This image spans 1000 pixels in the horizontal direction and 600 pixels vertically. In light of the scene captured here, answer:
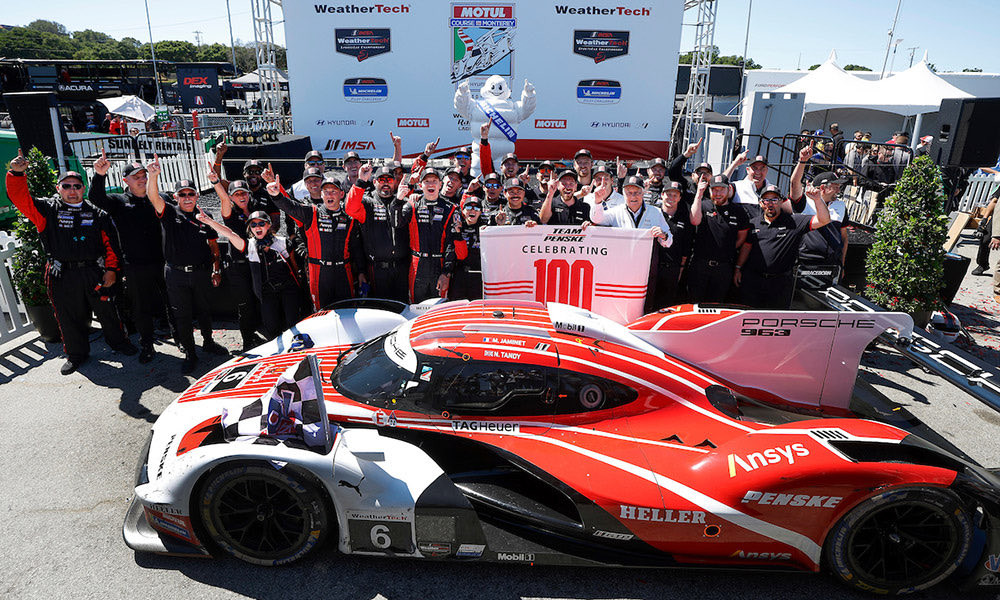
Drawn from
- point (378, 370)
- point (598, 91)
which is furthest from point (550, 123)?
point (378, 370)

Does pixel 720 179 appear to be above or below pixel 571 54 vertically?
below

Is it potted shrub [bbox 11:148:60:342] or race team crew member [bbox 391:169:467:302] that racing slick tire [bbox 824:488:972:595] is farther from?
potted shrub [bbox 11:148:60:342]

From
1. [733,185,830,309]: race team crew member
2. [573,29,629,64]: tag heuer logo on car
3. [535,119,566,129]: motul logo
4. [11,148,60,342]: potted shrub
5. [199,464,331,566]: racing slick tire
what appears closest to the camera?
[199,464,331,566]: racing slick tire

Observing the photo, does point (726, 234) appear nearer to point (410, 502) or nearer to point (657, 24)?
point (410, 502)

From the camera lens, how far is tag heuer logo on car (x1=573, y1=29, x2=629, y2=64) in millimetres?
14242

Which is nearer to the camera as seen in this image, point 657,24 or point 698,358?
point 698,358

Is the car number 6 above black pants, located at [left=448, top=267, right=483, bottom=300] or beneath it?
beneath


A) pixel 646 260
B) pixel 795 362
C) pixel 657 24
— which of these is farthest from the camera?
pixel 657 24

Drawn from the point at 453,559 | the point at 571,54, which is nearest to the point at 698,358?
the point at 453,559

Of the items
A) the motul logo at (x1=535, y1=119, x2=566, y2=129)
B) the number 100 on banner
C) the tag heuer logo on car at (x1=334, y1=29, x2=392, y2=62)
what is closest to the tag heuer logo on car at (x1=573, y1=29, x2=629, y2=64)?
the motul logo at (x1=535, y1=119, x2=566, y2=129)

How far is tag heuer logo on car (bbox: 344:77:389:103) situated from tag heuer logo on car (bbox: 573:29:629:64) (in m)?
4.95

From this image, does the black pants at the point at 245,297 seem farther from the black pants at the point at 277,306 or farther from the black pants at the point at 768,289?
the black pants at the point at 768,289

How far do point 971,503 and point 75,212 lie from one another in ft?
25.0

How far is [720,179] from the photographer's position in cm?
591
